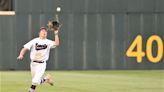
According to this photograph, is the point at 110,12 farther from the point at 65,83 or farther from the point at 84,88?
the point at 84,88

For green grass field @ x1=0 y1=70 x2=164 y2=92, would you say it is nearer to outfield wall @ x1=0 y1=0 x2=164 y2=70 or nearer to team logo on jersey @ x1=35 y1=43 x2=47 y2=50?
team logo on jersey @ x1=35 y1=43 x2=47 y2=50

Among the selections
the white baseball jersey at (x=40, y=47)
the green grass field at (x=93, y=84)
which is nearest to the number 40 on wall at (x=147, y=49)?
the green grass field at (x=93, y=84)

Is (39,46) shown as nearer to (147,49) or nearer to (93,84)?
(93,84)

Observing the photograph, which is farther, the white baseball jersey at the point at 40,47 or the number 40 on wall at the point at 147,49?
the number 40 on wall at the point at 147,49

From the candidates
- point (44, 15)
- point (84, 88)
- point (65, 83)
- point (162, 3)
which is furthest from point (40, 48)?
point (162, 3)

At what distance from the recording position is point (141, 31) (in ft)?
80.3

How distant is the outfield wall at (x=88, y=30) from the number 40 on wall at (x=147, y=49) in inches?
5.2

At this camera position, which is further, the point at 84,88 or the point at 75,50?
the point at 75,50

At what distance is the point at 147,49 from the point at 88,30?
258 centimetres

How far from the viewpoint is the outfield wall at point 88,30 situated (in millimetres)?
23797

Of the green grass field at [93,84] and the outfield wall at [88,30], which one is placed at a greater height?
the outfield wall at [88,30]

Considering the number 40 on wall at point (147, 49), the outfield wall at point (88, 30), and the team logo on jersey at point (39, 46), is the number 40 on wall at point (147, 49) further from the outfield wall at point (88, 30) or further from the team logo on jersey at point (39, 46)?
the team logo on jersey at point (39, 46)

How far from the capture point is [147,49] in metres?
24.5

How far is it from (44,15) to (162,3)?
493 cm
